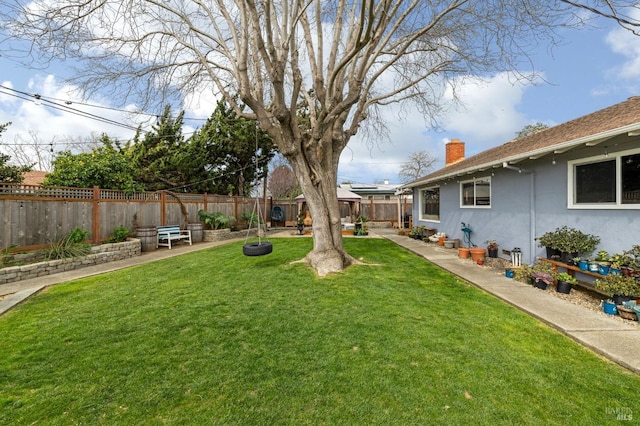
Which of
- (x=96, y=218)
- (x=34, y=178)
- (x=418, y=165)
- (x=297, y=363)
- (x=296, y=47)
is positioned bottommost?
(x=297, y=363)

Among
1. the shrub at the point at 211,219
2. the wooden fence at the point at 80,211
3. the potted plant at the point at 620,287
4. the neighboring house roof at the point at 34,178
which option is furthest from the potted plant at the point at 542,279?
the neighboring house roof at the point at 34,178

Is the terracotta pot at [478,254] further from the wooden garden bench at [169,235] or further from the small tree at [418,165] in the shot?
the small tree at [418,165]

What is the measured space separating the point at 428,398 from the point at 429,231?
35.1 feet

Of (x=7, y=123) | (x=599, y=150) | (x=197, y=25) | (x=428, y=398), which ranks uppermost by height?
(x=197, y=25)

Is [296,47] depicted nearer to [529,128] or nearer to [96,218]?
[96,218]

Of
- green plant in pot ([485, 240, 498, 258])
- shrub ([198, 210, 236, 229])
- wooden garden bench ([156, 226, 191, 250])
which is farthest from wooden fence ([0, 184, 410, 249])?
green plant in pot ([485, 240, 498, 258])

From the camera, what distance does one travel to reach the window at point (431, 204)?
39.9ft

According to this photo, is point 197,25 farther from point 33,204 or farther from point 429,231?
point 429,231

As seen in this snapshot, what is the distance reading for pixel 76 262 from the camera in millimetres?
7242

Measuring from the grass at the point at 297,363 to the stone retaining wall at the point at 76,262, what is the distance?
2.35m

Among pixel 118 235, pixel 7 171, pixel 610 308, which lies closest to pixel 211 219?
pixel 118 235

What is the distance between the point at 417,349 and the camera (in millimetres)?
2965

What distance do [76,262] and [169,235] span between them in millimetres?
3471

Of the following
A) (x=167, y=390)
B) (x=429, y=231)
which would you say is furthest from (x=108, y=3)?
(x=429, y=231)
